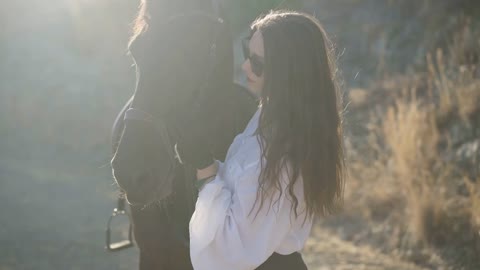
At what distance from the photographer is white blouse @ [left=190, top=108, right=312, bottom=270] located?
1.89m

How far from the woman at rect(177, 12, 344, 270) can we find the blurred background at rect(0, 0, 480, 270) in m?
0.78

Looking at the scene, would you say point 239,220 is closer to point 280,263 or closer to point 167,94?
point 280,263

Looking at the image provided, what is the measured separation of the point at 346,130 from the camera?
7441 mm

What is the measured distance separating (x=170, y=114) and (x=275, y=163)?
23.3 inches

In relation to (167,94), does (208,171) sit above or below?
below

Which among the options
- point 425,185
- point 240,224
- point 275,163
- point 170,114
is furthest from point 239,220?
point 425,185

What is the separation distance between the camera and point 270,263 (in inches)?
81.4

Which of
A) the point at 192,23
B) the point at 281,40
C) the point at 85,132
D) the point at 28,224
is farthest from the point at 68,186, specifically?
the point at 281,40

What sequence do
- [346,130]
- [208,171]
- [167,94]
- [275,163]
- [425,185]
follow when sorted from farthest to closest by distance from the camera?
[346,130]
[425,185]
[167,94]
[208,171]
[275,163]

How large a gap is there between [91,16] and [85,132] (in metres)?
3.01

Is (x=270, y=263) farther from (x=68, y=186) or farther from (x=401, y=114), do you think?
(x=68, y=186)

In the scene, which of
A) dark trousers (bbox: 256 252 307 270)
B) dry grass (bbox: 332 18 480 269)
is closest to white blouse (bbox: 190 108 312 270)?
dark trousers (bbox: 256 252 307 270)

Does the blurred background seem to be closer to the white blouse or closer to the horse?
the horse

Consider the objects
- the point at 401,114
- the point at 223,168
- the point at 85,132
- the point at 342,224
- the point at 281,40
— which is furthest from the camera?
the point at 85,132
